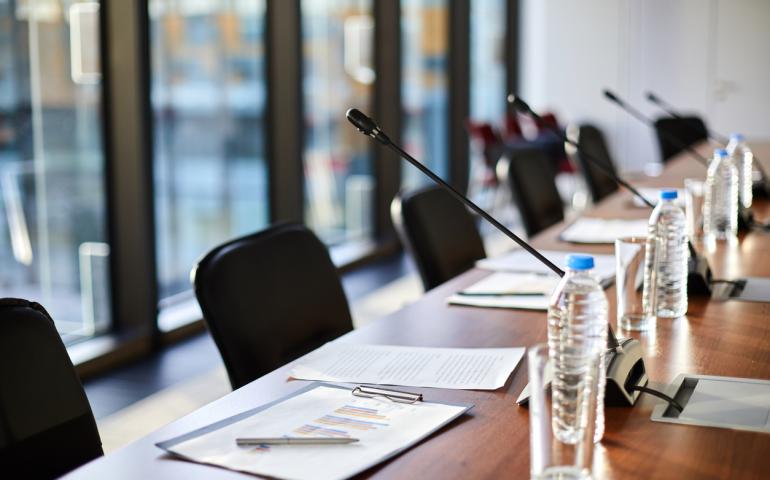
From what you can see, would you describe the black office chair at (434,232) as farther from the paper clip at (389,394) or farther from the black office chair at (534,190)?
the paper clip at (389,394)

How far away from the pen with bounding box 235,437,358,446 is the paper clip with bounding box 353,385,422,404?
0.20 m

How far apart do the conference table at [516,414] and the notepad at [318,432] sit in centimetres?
2

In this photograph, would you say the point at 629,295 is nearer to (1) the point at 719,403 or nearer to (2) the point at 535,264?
(1) the point at 719,403

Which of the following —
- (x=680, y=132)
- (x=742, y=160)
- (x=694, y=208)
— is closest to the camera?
(x=694, y=208)

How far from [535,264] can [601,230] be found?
593 mm

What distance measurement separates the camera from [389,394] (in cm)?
157

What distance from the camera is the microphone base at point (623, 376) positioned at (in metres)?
1.51

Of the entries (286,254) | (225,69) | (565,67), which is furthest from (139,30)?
(565,67)

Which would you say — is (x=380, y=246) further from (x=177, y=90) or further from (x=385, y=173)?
(x=177, y=90)

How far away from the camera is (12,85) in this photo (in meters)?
3.71

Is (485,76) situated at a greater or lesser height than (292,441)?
greater

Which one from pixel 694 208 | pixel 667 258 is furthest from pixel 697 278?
pixel 694 208

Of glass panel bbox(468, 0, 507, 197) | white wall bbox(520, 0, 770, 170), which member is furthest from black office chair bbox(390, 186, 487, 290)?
white wall bbox(520, 0, 770, 170)

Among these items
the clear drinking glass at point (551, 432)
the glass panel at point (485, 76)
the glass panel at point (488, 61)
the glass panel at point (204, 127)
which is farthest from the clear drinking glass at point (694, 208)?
the glass panel at point (488, 61)
